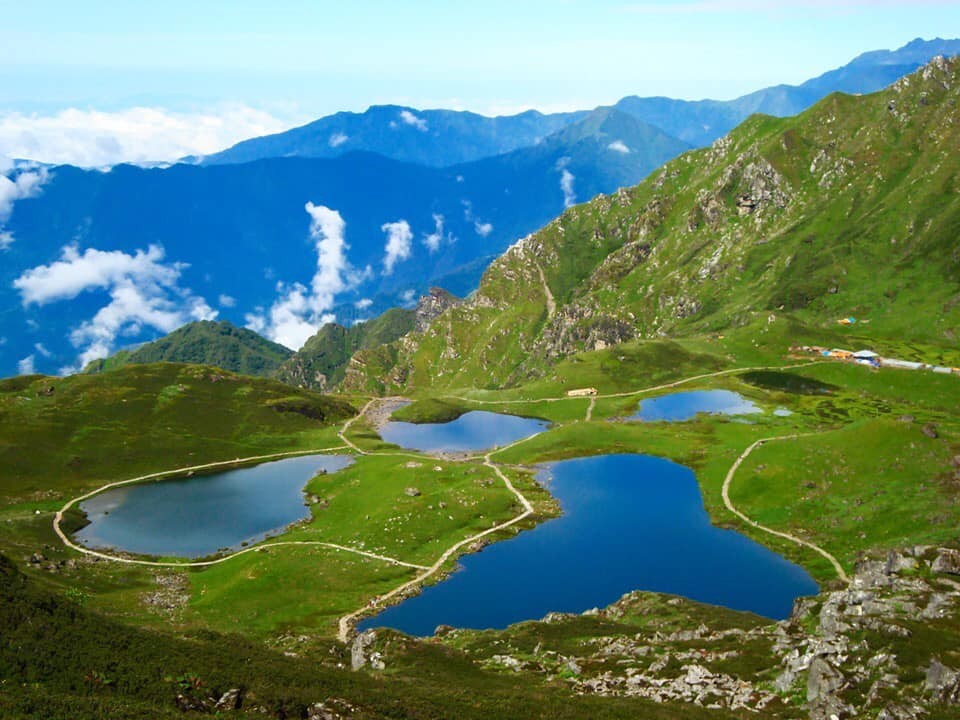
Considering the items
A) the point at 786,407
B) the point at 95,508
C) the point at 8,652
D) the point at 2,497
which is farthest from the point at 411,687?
the point at 786,407

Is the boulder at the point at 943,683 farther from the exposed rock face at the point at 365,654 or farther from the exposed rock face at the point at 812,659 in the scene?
the exposed rock face at the point at 365,654

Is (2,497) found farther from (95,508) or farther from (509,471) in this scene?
(509,471)

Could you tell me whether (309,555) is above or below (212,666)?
below

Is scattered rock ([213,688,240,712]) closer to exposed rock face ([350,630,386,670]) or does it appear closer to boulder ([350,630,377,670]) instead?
exposed rock face ([350,630,386,670])

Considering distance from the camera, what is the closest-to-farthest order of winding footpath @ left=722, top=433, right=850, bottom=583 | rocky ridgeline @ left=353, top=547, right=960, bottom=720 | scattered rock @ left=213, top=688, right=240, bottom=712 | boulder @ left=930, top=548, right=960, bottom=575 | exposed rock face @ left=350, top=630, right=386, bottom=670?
rocky ridgeline @ left=353, top=547, right=960, bottom=720
scattered rock @ left=213, top=688, right=240, bottom=712
boulder @ left=930, top=548, right=960, bottom=575
exposed rock face @ left=350, top=630, right=386, bottom=670
winding footpath @ left=722, top=433, right=850, bottom=583

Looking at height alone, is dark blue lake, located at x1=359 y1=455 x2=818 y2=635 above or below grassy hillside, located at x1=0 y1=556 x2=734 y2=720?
below

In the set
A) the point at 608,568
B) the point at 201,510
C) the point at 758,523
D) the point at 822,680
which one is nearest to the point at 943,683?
the point at 822,680

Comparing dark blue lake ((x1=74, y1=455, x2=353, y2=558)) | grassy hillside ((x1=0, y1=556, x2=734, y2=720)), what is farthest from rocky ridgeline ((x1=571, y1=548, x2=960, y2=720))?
dark blue lake ((x1=74, y1=455, x2=353, y2=558))
